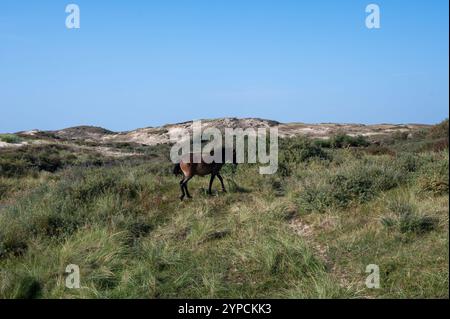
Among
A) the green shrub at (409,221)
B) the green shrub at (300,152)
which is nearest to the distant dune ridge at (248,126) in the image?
the green shrub at (300,152)

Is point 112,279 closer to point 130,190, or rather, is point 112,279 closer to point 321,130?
point 130,190

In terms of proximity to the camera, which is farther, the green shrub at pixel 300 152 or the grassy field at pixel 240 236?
the green shrub at pixel 300 152

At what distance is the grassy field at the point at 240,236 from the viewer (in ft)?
18.4

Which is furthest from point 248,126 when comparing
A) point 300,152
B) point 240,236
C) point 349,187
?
point 240,236

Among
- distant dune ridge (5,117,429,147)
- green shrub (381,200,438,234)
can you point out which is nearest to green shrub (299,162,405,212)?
green shrub (381,200,438,234)

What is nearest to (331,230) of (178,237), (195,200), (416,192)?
(416,192)

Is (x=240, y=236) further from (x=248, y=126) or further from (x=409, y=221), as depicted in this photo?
(x=248, y=126)

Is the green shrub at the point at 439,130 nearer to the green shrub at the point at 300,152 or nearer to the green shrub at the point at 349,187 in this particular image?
the green shrub at the point at 300,152

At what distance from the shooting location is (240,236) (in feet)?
23.0

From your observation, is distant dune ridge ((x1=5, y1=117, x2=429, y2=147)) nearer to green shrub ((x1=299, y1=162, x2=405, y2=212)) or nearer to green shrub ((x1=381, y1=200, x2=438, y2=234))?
green shrub ((x1=299, y1=162, x2=405, y2=212))

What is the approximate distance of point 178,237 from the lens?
742 centimetres

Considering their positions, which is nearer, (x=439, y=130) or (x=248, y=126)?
(x=439, y=130)

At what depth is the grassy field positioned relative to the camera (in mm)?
5609
